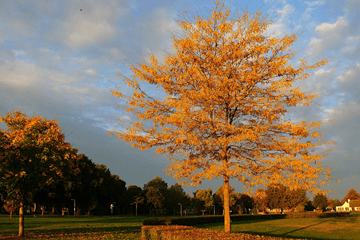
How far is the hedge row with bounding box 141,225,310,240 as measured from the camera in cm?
891

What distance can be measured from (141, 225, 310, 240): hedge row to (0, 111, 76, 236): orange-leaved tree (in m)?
8.49

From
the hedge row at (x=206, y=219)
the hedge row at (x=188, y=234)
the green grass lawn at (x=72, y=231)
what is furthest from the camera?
the hedge row at (x=206, y=219)

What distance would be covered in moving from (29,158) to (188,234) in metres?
13.2

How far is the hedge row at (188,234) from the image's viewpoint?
8914 millimetres

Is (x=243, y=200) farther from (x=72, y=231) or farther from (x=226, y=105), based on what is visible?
(x=226, y=105)

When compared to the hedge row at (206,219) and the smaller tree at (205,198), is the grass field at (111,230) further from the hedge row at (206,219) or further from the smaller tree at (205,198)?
the smaller tree at (205,198)

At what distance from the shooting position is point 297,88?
10.9m

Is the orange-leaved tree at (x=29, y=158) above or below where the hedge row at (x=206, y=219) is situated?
above

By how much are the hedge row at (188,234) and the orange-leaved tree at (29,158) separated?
27.9 feet

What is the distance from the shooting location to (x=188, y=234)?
10.1 meters

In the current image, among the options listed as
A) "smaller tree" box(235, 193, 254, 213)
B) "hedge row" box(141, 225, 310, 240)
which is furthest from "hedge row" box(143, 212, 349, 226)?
"smaller tree" box(235, 193, 254, 213)

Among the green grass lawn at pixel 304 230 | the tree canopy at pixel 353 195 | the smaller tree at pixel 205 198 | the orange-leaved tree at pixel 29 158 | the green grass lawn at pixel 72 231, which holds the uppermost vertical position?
the orange-leaved tree at pixel 29 158

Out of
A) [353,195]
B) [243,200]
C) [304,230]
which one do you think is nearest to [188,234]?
[304,230]

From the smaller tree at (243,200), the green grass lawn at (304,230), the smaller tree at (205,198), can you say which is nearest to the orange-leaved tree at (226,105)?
the green grass lawn at (304,230)
